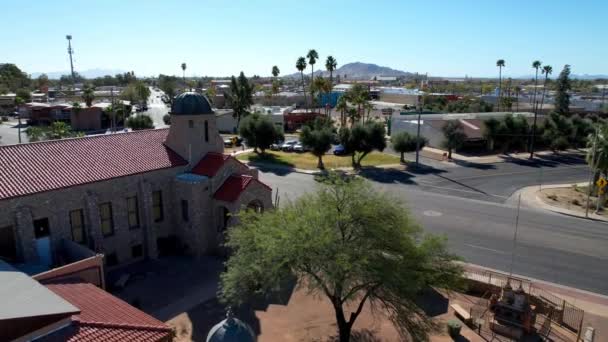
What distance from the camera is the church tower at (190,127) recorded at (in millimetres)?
33656

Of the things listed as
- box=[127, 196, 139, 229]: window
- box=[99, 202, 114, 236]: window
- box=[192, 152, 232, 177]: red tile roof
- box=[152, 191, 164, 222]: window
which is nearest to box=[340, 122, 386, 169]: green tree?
box=[192, 152, 232, 177]: red tile roof

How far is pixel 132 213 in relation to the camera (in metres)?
30.8

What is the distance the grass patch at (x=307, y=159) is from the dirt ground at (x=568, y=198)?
70.5ft

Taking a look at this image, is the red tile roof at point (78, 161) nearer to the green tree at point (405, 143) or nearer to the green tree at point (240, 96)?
the green tree at point (405, 143)

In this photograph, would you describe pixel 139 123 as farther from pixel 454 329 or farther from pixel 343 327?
pixel 454 329

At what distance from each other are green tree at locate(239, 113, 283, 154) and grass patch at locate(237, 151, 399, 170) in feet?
7.16

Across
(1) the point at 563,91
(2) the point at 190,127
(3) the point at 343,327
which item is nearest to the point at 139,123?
(2) the point at 190,127

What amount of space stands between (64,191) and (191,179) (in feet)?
26.8

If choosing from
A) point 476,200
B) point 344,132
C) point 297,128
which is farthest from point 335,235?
point 297,128

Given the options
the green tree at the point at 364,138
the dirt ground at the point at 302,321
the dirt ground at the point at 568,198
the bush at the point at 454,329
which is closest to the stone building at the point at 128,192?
the dirt ground at the point at 302,321

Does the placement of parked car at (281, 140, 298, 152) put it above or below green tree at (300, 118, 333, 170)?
below

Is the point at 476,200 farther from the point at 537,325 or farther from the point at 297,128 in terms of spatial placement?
the point at 297,128

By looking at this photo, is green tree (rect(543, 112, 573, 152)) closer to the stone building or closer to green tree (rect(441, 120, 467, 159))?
green tree (rect(441, 120, 467, 159))

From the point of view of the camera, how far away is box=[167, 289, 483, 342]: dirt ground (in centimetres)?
2258
